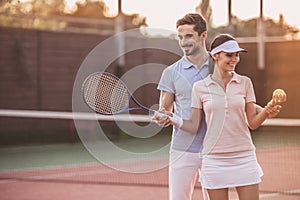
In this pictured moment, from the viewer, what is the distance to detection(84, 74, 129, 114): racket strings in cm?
379

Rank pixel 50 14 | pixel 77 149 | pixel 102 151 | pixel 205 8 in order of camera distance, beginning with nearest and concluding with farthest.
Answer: pixel 102 151 → pixel 77 149 → pixel 205 8 → pixel 50 14

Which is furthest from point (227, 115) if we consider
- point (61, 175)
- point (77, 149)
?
point (77, 149)

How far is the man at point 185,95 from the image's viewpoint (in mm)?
3475

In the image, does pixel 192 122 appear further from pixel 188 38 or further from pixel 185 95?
pixel 188 38

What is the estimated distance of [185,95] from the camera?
3.49m

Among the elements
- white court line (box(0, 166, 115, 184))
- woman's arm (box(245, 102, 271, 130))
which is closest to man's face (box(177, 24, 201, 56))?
woman's arm (box(245, 102, 271, 130))

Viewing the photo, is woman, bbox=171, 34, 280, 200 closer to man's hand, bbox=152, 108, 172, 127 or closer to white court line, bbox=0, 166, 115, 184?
man's hand, bbox=152, 108, 172, 127

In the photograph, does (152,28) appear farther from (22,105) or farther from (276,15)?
(276,15)

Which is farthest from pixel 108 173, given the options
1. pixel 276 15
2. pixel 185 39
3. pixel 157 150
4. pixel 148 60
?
pixel 276 15

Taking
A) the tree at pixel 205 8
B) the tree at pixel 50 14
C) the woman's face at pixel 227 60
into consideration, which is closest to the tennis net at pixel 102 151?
the tree at pixel 50 14

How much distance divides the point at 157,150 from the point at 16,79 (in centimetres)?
294

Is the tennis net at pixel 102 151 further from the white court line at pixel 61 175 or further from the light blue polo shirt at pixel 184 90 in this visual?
the light blue polo shirt at pixel 184 90

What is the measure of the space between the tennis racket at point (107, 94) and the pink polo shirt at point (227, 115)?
0.63 metres

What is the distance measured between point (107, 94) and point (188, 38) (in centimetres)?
65
